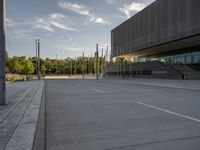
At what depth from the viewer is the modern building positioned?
3978 centimetres

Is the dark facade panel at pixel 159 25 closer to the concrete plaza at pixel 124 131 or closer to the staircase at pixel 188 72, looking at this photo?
the staircase at pixel 188 72

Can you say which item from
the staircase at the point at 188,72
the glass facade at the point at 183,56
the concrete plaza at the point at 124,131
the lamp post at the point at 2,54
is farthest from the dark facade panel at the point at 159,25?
the lamp post at the point at 2,54

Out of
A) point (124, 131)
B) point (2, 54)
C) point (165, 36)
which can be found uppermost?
point (165, 36)

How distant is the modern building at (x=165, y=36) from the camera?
39.8m

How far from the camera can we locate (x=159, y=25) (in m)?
48.2

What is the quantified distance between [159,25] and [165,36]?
13.7ft

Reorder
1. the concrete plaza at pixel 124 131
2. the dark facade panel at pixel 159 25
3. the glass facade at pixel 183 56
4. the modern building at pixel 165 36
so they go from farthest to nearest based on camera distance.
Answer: the glass facade at pixel 183 56, the modern building at pixel 165 36, the dark facade panel at pixel 159 25, the concrete plaza at pixel 124 131

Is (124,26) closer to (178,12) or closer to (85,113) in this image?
(178,12)

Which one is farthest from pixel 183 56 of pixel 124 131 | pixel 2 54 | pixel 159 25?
pixel 124 131

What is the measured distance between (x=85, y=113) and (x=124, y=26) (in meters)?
60.1

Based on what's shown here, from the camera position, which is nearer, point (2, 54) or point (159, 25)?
point (2, 54)

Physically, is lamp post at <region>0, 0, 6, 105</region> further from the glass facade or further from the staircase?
the glass facade

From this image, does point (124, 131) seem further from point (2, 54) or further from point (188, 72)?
point (188, 72)

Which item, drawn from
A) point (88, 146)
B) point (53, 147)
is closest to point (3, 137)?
point (53, 147)
